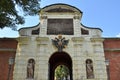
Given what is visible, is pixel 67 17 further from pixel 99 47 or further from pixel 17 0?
pixel 17 0

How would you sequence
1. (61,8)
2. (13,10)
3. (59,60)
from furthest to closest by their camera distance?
(59,60)
(61,8)
(13,10)

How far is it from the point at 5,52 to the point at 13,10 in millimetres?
4988

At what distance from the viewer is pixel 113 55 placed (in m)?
17.1

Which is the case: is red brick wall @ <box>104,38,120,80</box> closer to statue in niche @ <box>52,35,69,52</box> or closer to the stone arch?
Answer: the stone arch

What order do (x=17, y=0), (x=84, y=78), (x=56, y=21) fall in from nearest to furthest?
(x=17, y=0) → (x=84, y=78) → (x=56, y=21)

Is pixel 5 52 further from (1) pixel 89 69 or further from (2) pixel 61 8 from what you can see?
(1) pixel 89 69

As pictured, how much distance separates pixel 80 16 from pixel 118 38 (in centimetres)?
442

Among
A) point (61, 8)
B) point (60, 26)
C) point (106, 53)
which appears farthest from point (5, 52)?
point (106, 53)

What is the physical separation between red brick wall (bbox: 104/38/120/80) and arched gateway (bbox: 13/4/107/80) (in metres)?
0.86

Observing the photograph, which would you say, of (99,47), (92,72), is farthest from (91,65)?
(99,47)

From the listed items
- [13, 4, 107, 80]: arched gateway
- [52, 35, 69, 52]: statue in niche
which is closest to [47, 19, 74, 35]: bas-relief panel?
[13, 4, 107, 80]: arched gateway

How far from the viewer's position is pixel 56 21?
712 inches

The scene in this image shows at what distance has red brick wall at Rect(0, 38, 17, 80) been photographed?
1642 cm

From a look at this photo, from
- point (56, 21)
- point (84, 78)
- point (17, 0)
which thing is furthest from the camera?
point (56, 21)
